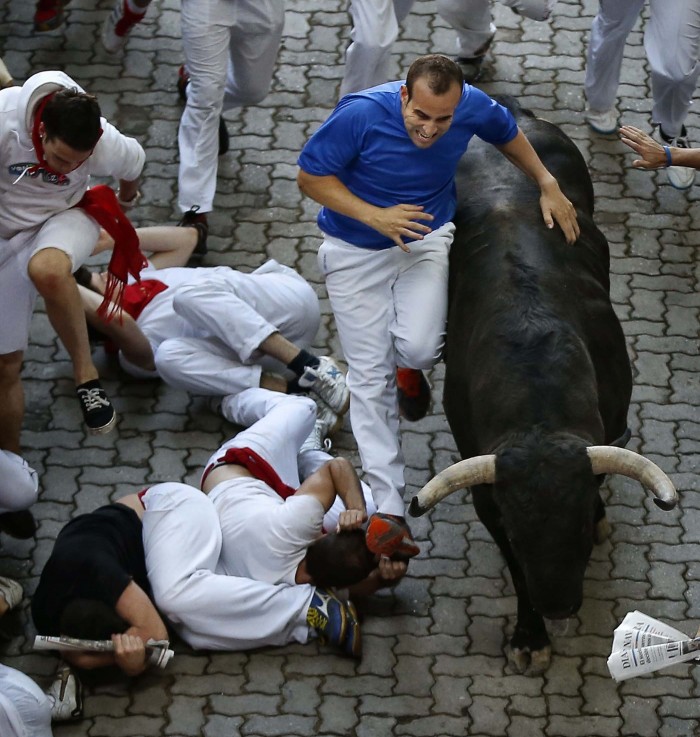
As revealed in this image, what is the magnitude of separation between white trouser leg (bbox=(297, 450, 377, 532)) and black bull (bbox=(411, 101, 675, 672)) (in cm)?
Result: 65

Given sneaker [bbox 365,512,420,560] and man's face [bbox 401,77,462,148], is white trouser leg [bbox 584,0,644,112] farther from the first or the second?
sneaker [bbox 365,512,420,560]

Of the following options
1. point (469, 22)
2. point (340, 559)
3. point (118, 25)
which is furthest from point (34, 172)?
point (469, 22)

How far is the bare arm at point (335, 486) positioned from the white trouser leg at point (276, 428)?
30cm

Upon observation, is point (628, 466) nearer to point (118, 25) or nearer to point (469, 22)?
point (469, 22)

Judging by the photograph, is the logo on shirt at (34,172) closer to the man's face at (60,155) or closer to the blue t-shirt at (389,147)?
the man's face at (60,155)

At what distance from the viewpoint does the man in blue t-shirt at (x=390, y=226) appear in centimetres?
620

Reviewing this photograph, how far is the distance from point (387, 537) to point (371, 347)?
0.99 metres

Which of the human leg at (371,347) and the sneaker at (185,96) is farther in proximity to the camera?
the sneaker at (185,96)

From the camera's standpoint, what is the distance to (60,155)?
6555 mm

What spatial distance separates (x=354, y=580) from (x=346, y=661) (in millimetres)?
423

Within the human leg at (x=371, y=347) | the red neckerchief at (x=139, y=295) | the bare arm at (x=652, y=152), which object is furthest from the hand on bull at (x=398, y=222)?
the red neckerchief at (x=139, y=295)

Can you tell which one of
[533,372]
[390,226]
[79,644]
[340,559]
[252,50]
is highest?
[252,50]

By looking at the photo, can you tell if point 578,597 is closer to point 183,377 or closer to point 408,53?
point 183,377

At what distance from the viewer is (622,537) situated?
704 cm
